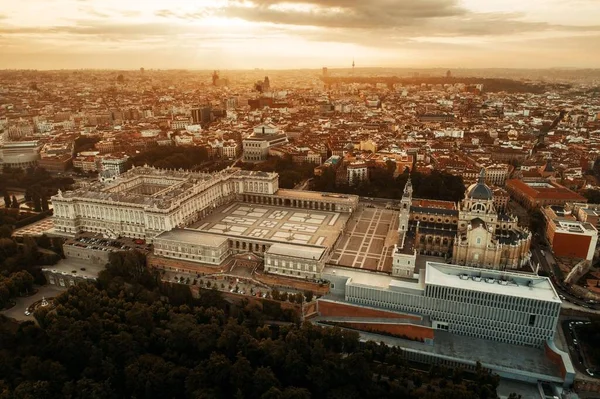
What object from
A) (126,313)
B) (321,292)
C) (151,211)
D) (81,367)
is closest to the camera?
(81,367)

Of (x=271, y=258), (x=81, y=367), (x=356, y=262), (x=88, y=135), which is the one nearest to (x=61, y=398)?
(x=81, y=367)

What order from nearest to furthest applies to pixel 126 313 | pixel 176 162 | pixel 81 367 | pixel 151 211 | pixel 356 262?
1. pixel 81 367
2. pixel 126 313
3. pixel 356 262
4. pixel 151 211
5. pixel 176 162

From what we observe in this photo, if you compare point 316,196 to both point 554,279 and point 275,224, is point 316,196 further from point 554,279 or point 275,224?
point 554,279

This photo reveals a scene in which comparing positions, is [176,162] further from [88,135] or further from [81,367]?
[81,367]

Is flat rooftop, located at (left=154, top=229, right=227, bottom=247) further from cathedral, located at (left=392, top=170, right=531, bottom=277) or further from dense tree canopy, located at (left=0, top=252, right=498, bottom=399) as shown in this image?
cathedral, located at (left=392, top=170, right=531, bottom=277)

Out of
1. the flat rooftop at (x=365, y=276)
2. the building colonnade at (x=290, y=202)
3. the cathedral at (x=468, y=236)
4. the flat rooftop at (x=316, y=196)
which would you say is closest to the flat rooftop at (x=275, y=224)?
the building colonnade at (x=290, y=202)

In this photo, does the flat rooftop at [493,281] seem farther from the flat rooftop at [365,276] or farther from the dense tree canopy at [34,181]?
the dense tree canopy at [34,181]

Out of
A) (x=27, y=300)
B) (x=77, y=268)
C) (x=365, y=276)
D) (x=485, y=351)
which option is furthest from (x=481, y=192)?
(x=27, y=300)
